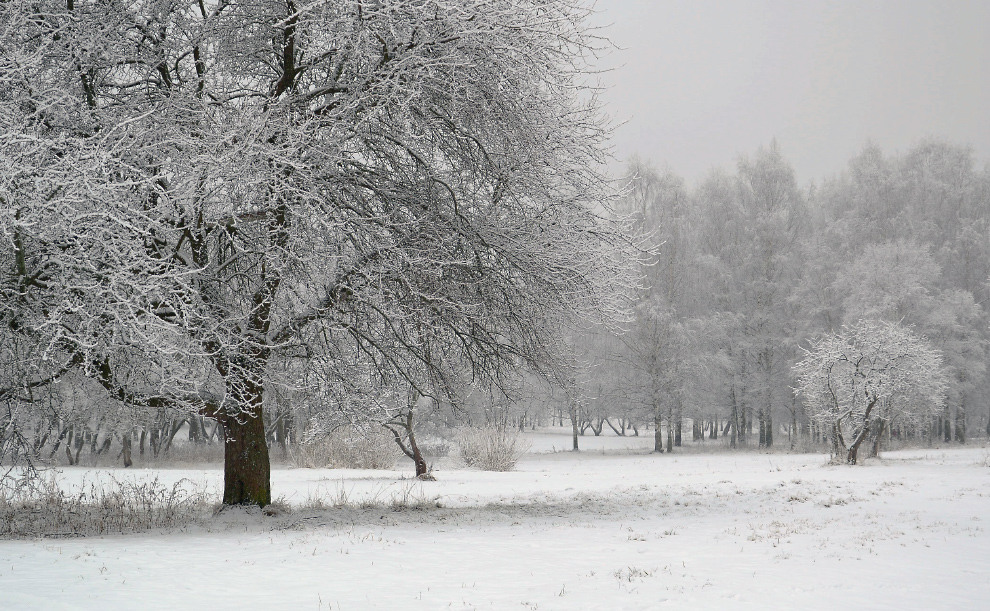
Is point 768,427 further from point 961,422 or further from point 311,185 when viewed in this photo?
point 311,185

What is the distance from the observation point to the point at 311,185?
283 inches

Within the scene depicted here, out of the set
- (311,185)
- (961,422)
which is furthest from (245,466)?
(961,422)

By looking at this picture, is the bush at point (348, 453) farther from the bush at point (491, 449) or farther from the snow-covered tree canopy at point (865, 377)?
the snow-covered tree canopy at point (865, 377)

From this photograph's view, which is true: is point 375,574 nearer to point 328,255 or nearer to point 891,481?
point 328,255

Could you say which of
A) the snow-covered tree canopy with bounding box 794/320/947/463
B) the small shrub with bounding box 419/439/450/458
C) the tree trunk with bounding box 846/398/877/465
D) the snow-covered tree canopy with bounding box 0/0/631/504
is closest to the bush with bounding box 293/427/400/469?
the small shrub with bounding box 419/439/450/458

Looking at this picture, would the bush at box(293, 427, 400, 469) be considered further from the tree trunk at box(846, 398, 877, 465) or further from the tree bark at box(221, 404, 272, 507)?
the tree trunk at box(846, 398, 877, 465)

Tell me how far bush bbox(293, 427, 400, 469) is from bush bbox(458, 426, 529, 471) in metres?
2.39

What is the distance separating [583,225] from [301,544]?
16.2 ft

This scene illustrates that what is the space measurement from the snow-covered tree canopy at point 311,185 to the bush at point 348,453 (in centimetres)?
1244

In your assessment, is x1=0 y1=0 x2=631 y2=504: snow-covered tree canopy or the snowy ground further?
x1=0 y1=0 x2=631 y2=504: snow-covered tree canopy

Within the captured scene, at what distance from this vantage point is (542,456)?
106 feet

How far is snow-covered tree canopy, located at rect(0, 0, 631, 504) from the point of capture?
21.2 ft

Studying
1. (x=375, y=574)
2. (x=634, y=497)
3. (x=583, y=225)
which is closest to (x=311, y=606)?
(x=375, y=574)

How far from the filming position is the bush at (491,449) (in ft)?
71.4
